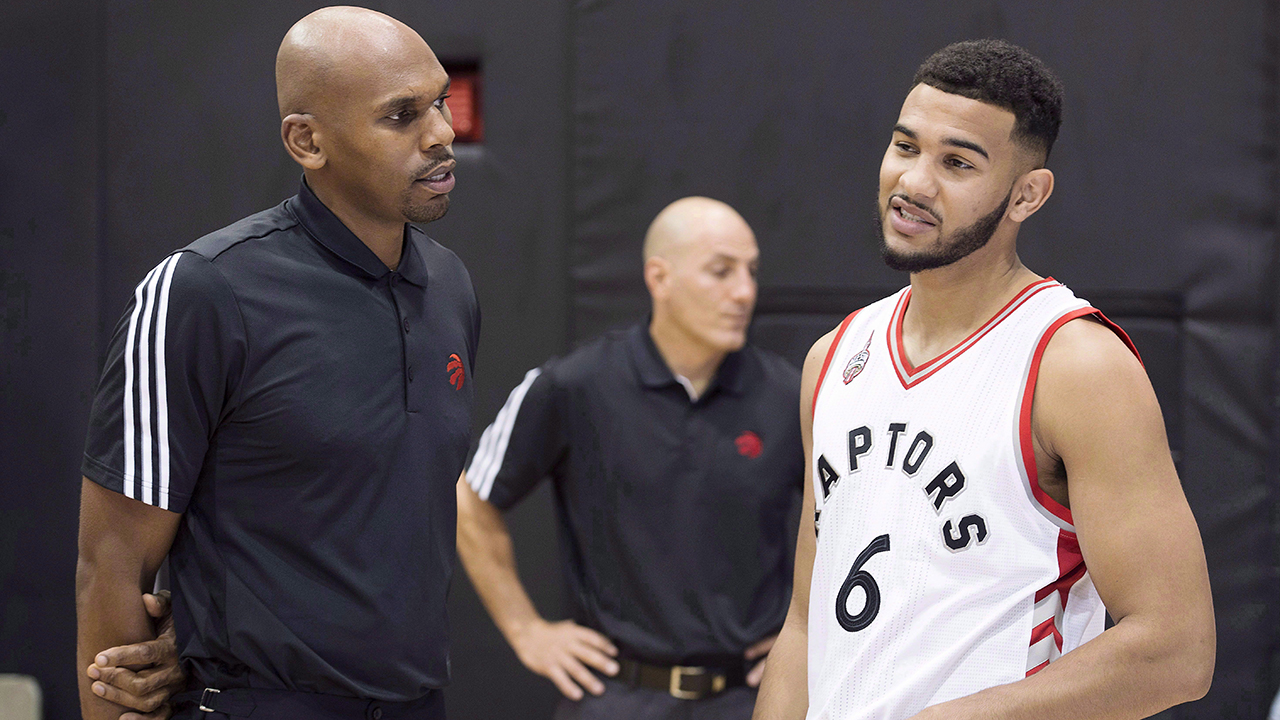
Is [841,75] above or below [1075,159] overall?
above

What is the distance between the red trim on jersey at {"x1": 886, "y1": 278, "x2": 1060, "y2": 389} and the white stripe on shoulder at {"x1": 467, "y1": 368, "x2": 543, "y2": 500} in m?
1.39

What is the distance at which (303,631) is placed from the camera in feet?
5.45

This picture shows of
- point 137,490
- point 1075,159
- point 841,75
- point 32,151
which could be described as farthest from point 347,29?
point 1075,159

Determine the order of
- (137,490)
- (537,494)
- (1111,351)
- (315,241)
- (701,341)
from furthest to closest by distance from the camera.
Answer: (537,494), (701,341), (315,241), (137,490), (1111,351)

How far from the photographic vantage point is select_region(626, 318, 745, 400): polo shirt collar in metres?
2.88

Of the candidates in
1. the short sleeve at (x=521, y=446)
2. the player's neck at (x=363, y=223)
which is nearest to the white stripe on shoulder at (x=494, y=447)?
the short sleeve at (x=521, y=446)

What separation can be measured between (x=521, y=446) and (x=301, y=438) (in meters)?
1.28

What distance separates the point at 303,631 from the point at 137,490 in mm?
307

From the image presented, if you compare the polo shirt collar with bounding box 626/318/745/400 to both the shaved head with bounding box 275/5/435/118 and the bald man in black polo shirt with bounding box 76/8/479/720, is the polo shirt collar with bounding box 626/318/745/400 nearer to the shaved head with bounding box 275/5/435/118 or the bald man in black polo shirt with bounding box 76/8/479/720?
the bald man in black polo shirt with bounding box 76/8/479/720

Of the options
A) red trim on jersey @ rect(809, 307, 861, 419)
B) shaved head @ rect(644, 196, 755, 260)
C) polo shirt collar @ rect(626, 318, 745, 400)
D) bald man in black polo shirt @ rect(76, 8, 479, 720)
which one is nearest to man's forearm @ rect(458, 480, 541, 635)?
polo shirt collar @ rect(626, 318, 745, 400)

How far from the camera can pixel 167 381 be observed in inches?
63.1

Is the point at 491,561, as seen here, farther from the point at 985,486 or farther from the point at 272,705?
the point at 985,486

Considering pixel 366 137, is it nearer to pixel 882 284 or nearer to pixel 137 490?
pixel 137 490

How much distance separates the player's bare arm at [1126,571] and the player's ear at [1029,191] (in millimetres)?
298
